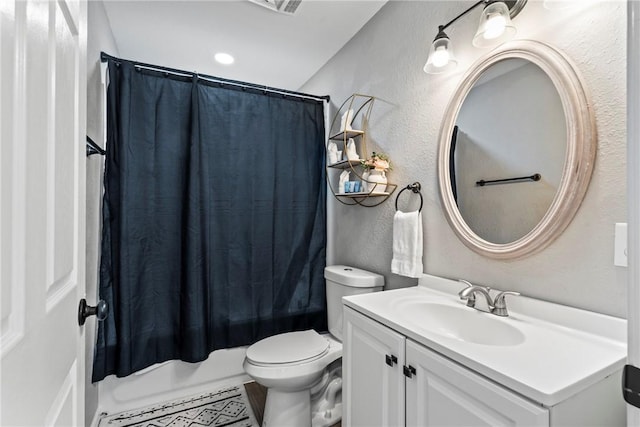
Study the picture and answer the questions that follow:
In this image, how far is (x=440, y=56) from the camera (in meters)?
1.24

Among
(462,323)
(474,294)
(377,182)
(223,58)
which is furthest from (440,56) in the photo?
(223,58)

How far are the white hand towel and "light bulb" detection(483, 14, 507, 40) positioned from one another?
76cm

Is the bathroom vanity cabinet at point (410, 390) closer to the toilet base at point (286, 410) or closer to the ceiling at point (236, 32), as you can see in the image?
the toilet base at point (286, 410)

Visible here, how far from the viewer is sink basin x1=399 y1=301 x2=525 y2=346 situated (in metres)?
0.99

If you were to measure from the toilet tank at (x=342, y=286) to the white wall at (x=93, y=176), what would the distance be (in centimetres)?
129

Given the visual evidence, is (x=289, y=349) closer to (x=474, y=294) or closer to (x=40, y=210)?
(x=474, y=294)

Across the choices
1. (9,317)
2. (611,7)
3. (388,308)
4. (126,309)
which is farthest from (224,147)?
(611,7)

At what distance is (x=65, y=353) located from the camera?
2.07 ft

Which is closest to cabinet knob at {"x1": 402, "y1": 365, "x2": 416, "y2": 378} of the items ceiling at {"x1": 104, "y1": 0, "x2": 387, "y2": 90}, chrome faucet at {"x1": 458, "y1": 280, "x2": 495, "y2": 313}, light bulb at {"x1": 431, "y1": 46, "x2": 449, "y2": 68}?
chrome faucet at {"x1": 458, "y1": 280, "x2": 495, "y2": 313}

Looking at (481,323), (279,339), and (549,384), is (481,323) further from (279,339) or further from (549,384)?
(279,339)

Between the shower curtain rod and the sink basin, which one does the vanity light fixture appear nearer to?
the sink basin

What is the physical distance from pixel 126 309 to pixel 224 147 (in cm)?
113

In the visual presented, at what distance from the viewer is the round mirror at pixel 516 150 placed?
3.09ft

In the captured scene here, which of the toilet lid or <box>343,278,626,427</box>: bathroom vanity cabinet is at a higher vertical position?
<box>343,278,626,427</box>: bathroom vanity cabinet
